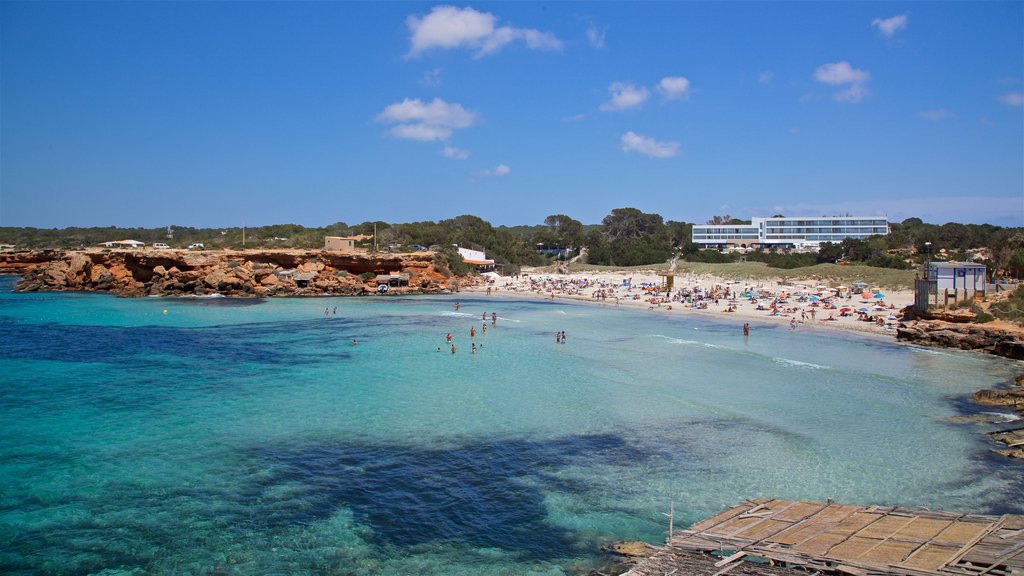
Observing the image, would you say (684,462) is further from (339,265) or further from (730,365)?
(339,265)

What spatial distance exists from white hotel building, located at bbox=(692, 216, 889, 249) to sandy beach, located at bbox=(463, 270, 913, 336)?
34.9m

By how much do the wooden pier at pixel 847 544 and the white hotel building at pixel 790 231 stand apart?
302 feet

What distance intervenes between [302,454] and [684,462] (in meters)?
7.87

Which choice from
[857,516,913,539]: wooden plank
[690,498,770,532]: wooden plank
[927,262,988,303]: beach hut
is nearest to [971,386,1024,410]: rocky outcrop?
[857,516,913,539]: wooden plank

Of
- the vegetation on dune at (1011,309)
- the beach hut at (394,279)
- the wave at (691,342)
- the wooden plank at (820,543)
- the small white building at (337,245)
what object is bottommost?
the wave at (691,342)

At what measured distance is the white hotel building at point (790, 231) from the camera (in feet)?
315

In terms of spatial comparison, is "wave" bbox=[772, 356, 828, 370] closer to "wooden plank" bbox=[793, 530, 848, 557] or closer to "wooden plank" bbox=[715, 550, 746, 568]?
"wooden plank" bbox=[793, 530, 848, 557]

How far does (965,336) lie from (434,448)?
24.5 m

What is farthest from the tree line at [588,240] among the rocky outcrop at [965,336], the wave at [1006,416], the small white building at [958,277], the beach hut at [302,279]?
the wave at [1006,416]

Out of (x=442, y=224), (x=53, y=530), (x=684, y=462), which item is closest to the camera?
(x=53, y=530)

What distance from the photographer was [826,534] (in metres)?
7.45

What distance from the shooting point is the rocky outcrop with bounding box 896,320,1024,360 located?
24812 millimetres

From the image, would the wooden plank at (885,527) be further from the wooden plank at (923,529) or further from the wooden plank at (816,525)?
the wooden plank at (816,525)

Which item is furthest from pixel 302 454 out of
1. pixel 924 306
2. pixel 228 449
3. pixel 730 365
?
pixel 924 306
